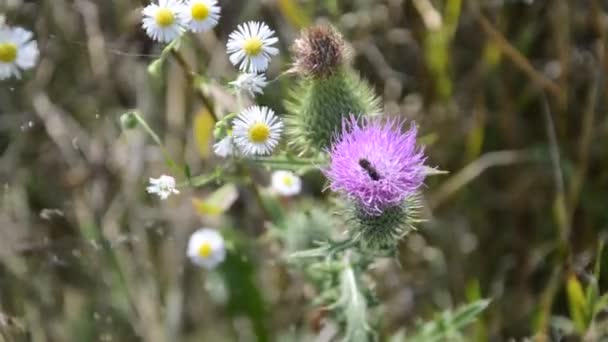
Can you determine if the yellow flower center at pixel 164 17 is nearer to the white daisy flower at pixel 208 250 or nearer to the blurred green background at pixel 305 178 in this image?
the blurred green background at pixel 305 178

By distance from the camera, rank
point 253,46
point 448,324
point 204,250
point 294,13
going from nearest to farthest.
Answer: point 253,46 < point 448,324 < point 204,250 < point 294,13

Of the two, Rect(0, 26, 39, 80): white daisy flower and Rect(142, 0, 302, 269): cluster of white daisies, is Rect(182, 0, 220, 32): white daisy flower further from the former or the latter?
Rect(0, 26, 39, 80): white daisy flower

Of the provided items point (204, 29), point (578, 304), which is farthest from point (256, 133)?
point (578, 304)

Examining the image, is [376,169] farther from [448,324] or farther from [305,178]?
[305,178]

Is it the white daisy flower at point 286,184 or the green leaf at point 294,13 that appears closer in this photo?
the white daisy flower at point 286,184

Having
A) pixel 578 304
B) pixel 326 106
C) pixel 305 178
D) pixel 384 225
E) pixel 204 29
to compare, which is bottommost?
pixel 578 304

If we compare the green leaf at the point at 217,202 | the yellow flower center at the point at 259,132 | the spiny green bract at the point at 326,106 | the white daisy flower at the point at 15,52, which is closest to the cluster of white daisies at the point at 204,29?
the yellow flower center at the point at 259,132
